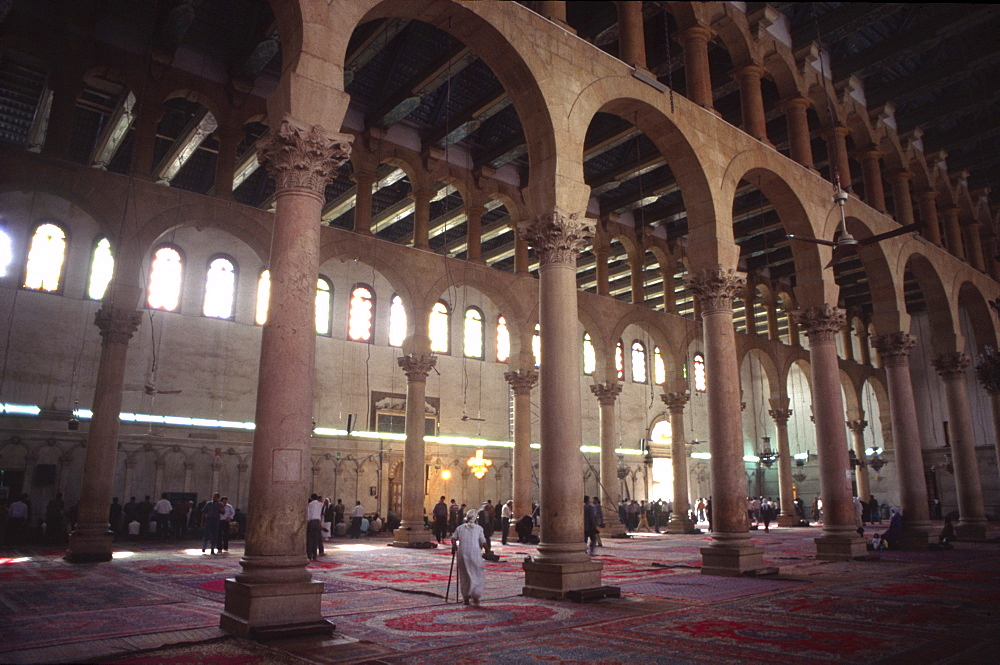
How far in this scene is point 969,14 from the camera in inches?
530

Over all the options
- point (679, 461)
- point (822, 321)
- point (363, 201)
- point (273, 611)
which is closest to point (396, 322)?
point (363, 201)

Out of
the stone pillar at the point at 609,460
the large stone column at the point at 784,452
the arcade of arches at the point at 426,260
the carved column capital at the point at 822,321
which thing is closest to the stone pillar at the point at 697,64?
the arcade of arches at the point at 426,260

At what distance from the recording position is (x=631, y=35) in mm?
11508

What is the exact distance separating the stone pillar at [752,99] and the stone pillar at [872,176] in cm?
526

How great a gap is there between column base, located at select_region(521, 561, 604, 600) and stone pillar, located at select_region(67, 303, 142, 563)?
25.5ft

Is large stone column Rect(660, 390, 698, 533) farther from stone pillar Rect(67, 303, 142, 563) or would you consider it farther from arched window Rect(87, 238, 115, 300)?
arched window Rect(87, 238, 115, 300)

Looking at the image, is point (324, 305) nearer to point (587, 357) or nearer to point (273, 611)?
point (587, 357)

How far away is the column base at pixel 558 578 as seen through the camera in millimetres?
7891

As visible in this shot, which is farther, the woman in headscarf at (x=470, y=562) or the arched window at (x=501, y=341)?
the arched window at (x=501, y=341)

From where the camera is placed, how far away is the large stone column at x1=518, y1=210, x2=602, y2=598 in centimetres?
809

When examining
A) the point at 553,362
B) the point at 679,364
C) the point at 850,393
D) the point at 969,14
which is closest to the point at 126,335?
the point at 553,362

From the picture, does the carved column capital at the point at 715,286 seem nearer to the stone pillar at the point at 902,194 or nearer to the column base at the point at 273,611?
the column base at the point at 273,611

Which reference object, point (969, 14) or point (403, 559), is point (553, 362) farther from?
point (969, 14)

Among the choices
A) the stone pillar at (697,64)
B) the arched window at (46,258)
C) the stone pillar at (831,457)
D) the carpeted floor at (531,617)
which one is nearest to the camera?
the carpeted floor at (531,617)
